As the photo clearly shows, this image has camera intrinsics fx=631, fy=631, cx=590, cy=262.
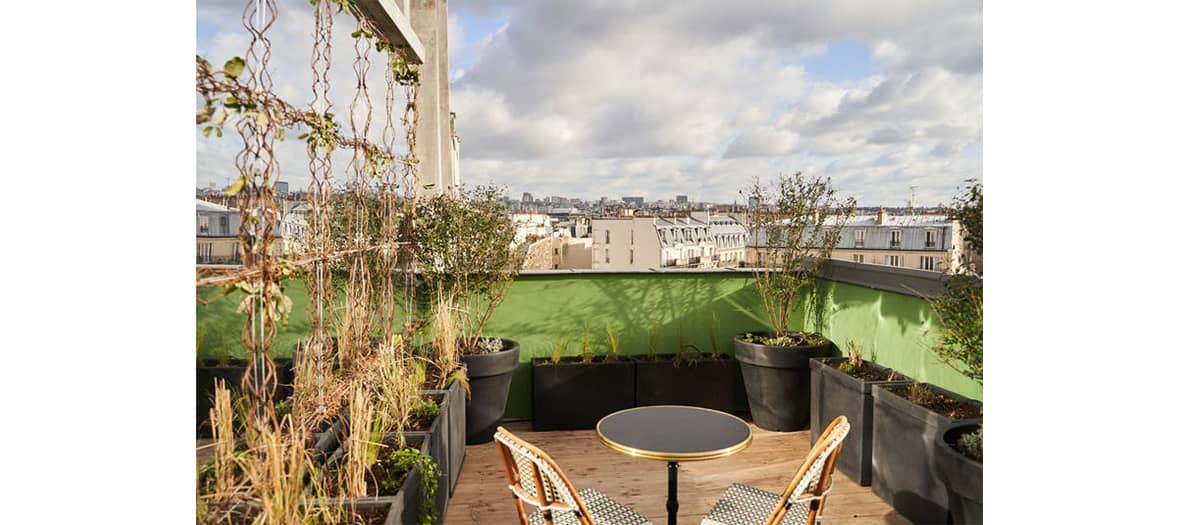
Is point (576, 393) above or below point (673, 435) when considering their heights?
below

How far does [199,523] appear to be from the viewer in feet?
4.70

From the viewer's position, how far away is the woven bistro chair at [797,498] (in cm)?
234

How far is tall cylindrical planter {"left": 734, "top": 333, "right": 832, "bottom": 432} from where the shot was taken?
4.86m

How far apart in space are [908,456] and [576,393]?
8.20ft

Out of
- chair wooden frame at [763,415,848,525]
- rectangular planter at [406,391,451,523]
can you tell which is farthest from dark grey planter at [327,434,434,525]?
chair wooden frame at [763,415,848,525]

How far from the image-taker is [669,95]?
5590 mm

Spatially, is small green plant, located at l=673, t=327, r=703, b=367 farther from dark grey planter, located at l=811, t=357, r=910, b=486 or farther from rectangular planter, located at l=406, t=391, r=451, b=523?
rectangular planter, located at l=406, t=391, r=451, b=523

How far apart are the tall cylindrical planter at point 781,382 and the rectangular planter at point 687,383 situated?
13.9 inches

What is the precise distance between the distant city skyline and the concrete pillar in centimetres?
9

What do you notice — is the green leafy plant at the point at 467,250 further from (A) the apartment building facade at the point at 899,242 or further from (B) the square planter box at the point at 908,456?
(B) the square planter box at the point at 908,456

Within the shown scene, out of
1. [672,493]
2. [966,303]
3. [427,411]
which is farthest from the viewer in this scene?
[427,411]

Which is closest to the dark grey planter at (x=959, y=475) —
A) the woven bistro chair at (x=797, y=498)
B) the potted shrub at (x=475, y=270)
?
the woven bistro chair at (x=797, y=498)

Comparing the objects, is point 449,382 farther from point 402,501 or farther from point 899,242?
point 899,242

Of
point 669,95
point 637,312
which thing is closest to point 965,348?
point 637,312
